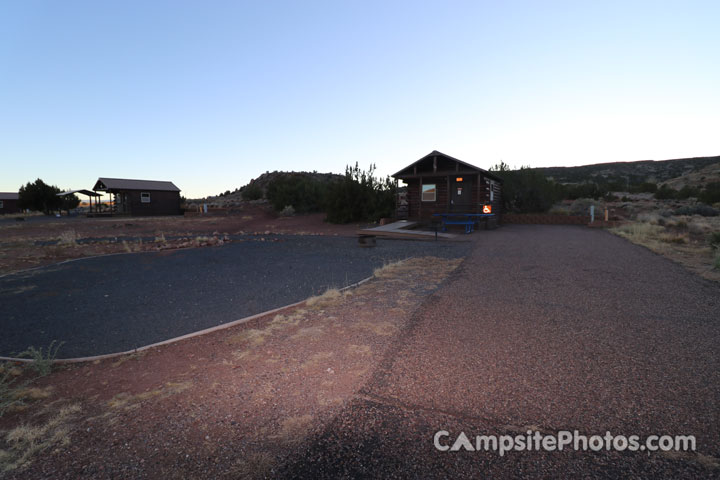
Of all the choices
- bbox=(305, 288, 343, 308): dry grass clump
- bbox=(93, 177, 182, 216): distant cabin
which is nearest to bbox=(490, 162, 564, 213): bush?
bbox=(305, 288, 343, 308): dry grass clump

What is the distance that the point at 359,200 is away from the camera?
23.0 metres

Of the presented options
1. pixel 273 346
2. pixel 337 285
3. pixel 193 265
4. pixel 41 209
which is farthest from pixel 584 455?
pixel 41 209

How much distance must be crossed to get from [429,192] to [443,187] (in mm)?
928

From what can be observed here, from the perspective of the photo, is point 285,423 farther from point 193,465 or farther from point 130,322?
point 130,322

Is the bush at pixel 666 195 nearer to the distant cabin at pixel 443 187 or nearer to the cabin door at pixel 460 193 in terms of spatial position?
the distant cabin at pixel 443 187

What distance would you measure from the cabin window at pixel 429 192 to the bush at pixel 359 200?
2608 millimetres

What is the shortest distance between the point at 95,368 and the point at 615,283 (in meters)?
8.06

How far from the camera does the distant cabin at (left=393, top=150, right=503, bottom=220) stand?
19.7m

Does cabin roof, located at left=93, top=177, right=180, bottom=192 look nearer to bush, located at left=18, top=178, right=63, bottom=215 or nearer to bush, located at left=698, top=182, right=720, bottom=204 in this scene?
bush, located at left=18, top=178, right=63, bottom=215

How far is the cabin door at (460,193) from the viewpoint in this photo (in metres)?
20.5

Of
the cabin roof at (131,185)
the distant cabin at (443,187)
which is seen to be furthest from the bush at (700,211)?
the cabin roof at (131,185)

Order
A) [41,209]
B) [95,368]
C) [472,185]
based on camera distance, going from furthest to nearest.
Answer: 1. [41,209]
2. [472,185]
3. [95,368]

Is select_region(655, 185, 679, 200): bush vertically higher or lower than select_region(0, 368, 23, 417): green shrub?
higher

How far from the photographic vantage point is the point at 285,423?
2.38m
